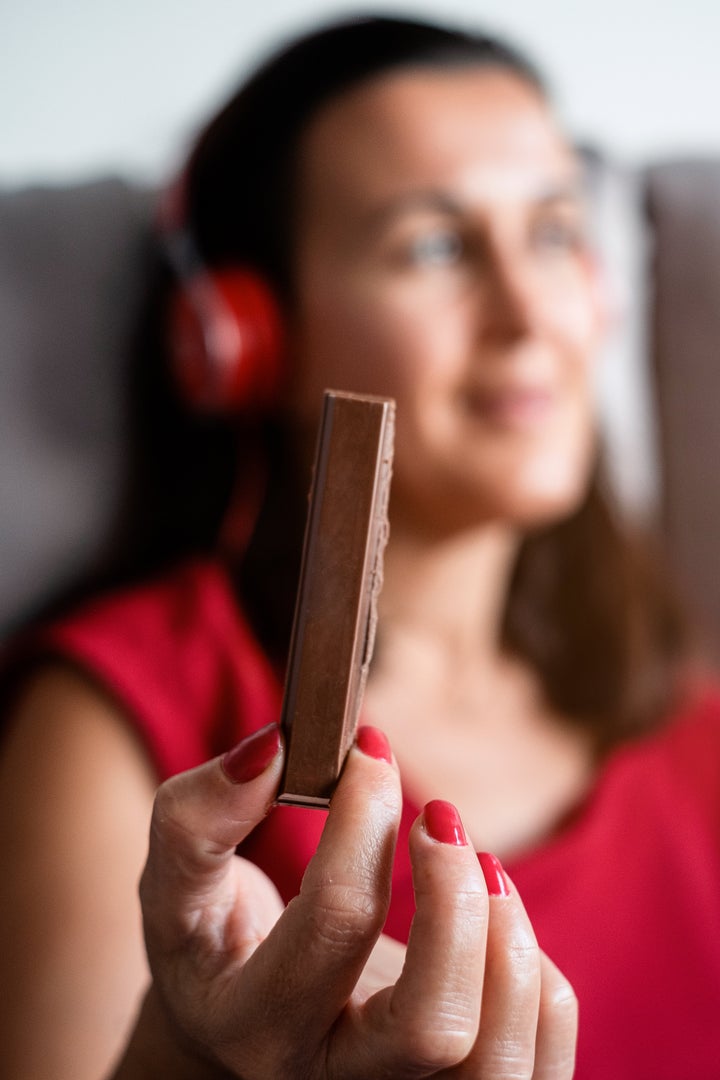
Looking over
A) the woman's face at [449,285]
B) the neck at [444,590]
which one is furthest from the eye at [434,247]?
the neck at [444,590]

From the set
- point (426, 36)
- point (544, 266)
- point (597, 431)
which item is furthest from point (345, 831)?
point (597, 431)

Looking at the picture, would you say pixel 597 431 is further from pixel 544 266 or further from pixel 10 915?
pixel 10 915

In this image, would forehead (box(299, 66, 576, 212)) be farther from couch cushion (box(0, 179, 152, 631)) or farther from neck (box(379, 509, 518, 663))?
neck (box(379, 509, 518, 663))

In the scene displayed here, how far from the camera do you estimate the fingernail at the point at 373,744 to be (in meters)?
0.35

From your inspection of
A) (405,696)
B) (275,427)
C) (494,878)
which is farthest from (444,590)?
(494,878)

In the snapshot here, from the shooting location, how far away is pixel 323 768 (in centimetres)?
33

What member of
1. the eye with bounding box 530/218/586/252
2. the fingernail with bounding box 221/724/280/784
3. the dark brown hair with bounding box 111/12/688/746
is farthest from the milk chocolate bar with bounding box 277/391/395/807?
the eye with bounding box 530/218/586/252

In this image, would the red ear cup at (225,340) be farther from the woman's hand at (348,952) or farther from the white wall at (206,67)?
the woman's hand at (348,952)

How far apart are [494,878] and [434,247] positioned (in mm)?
553

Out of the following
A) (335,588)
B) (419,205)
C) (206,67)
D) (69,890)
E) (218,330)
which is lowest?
(69,890)

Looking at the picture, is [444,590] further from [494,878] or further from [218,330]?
[494,878]

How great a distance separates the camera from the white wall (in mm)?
815

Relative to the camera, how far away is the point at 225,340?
76 centimetres

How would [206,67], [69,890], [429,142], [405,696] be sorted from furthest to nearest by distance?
[206,67]
[405,696]
[429,142]
[69,890]
